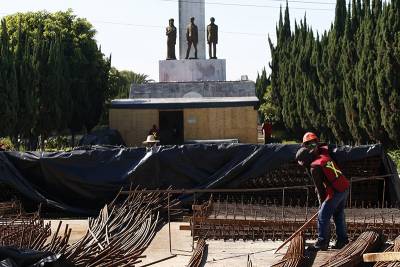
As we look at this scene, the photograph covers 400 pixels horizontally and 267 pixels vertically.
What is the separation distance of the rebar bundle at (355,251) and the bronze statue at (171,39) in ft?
89.4

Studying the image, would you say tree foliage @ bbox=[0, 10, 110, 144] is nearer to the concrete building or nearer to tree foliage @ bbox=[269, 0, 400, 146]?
the concrete building

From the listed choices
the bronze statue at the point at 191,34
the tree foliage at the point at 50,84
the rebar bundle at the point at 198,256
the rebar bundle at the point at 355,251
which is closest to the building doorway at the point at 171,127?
the tree foliage at the point at 50,84

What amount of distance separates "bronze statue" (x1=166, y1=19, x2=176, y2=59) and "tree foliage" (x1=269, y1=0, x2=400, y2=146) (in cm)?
632

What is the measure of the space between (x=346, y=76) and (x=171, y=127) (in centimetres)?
761

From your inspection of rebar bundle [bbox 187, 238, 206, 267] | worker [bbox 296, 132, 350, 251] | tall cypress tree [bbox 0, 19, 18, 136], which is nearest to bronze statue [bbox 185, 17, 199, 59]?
tall cypress tree [bbox 0, 19, 18, 136]

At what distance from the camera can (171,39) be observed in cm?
3409

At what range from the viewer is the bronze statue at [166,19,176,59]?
34062 mm

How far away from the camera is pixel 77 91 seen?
31.5 metres

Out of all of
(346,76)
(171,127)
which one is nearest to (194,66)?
(171,127)

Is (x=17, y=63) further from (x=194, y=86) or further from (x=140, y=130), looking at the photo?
(x=194, y=86)

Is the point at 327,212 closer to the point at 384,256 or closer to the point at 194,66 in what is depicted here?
the point at 384,256

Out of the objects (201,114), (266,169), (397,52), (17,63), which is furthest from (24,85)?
(266,169)

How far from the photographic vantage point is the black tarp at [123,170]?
38.9 ft

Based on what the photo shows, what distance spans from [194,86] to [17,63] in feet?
27.5
